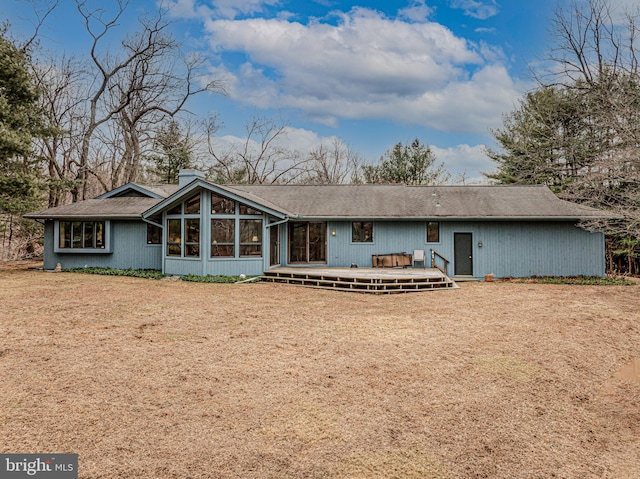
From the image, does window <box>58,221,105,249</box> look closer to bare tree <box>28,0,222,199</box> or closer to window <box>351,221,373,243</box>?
bare tree <box>28,0,222,199</box>

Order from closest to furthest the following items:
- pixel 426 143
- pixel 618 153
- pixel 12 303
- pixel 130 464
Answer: pixel 130 464 < pixel 12 303 < pixel 618 153 < pixel 426 143

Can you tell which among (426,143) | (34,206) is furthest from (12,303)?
(426,143)

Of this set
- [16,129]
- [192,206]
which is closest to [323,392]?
[192,206]

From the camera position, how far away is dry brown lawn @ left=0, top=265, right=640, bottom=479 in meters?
3.01

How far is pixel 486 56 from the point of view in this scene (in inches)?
719

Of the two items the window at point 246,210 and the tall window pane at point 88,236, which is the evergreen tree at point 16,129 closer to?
the tall window pane at point 88,236

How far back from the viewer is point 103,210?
1555cm

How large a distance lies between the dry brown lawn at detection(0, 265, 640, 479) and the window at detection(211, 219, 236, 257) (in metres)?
4.96

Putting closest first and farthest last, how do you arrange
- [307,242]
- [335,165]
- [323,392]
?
[323,392], [307,242], [335,165]

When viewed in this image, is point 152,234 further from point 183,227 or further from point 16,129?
point 16,129

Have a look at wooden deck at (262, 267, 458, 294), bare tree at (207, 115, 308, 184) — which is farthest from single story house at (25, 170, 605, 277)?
bare tree at (207, 115, 308, 184)

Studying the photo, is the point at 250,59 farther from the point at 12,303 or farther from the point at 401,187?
the point at 12,303

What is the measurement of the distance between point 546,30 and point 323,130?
1937 cm

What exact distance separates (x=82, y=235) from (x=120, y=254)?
5.94ft
